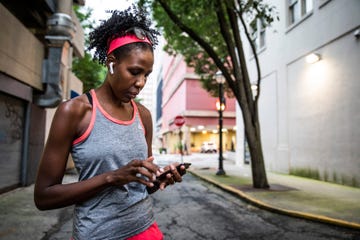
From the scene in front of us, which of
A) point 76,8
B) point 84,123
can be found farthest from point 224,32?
point 76,8

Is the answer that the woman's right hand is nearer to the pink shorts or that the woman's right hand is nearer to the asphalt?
the pink shorts

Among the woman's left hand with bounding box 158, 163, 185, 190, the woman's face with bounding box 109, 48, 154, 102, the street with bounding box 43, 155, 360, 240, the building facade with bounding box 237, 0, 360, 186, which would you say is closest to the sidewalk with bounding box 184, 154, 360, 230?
the street with bounding box 43, 155, 360, 240

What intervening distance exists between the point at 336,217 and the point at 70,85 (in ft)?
→ 40.8

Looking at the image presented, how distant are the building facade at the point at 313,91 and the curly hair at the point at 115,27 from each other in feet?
32.4

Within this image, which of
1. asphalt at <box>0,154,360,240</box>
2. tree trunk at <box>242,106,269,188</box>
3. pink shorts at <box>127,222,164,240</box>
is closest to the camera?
pink shorts at <box>127,222,164,240</box>

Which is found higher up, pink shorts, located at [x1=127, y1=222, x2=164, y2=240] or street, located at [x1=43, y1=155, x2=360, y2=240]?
pink shorts, located at [x1=127, y1=222, x2=164, y2=240]

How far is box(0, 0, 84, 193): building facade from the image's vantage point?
312 inches

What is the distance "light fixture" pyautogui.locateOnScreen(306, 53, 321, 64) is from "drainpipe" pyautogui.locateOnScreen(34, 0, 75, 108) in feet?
29.0

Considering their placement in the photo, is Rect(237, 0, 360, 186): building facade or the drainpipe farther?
Rect(237, 0, 360, 186): building facade

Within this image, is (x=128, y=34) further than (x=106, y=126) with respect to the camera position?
Yes

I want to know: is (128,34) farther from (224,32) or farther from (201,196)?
(224,32)

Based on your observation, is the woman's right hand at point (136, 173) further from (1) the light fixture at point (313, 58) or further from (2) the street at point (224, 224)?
(1) the light fixture at point (313, 58)

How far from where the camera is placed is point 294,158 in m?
13.5

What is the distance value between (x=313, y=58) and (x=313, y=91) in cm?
128
